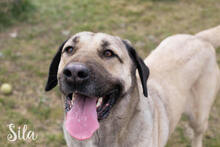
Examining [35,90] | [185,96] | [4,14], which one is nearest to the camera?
[185,96]

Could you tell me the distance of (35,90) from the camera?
16.8ft

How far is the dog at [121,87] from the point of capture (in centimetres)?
253

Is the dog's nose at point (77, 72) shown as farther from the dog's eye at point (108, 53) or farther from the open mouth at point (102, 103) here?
the dog's eye at point (108, 53)

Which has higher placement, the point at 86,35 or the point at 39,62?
the point at 86,35

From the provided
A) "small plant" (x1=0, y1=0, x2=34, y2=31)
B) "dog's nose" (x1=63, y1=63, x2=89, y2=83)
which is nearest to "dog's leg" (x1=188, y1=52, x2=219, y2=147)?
"dog's nose" (x1=63, y1=63, x2=89, y2=83)

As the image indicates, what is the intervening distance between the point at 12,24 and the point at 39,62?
1700mm

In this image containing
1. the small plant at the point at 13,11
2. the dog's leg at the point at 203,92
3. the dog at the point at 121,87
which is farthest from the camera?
the small plant at the point at 13,11

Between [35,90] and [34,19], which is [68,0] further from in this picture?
[35,90]

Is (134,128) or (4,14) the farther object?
(4,14)

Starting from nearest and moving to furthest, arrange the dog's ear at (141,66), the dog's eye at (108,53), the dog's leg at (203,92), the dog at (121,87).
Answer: the dog at (121,87), the dog's eye at (108,53), the dog's ear at (141,66), the dog's leg at (203,92)

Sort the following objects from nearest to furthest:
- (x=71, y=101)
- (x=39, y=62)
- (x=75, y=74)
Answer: (x=75, y=74), (x=71, y=101), (x=39, y=62)

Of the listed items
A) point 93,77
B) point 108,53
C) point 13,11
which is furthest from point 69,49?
point 13,11

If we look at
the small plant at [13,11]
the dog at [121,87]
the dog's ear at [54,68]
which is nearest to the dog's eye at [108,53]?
the dog at [121,87]

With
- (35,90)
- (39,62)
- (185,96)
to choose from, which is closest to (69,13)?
(39,62)
